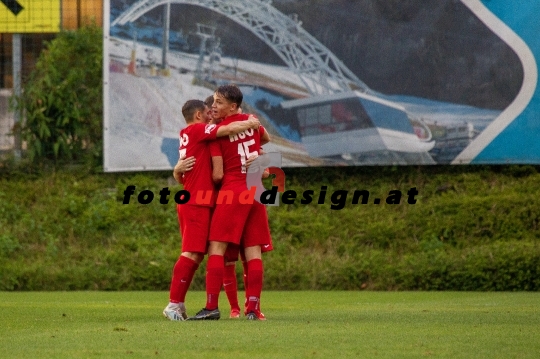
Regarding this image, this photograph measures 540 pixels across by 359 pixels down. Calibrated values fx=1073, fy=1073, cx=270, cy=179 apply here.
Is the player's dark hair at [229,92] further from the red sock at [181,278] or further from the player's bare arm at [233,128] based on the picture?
the red sock at [181,278]

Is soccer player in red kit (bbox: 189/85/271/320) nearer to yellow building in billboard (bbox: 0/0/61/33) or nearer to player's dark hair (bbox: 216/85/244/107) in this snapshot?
player's dark hair (bbox: 216/85/244/107)

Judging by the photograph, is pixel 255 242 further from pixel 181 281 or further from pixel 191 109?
pixel 191 109

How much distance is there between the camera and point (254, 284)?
8.35 meters

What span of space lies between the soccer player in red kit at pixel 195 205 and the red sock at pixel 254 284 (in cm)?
41

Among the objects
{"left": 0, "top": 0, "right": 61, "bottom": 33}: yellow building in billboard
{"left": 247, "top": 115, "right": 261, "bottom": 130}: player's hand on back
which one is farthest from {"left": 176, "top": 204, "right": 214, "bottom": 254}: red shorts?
{"left": 0, "top": 0, "right": 61, "bottom": 33}: yellow building in billboard

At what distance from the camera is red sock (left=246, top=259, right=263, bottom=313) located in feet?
27.3

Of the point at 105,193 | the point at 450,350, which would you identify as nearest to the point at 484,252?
the point at 105,193

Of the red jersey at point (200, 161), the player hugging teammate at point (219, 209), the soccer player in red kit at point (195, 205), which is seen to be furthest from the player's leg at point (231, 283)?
the red jersey at point (200, 161)

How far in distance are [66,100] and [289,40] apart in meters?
3.94

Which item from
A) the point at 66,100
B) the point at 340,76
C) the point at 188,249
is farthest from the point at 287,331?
the point at 66,100

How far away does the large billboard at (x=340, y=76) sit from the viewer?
16484 millimetres

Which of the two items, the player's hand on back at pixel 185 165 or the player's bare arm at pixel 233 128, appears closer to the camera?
the player's bare arm at pixel 233 128

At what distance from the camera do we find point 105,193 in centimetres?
1738

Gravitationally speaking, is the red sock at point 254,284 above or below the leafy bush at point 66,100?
below
